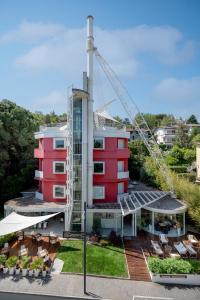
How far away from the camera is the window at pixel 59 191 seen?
1270 inches

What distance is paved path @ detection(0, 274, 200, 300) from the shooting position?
58.7ft

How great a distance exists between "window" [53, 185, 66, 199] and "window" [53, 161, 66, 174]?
190 cm

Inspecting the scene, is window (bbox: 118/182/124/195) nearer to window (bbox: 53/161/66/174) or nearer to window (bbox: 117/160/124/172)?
window (bbox: 117/160/124/172)

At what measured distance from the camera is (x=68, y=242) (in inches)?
1040

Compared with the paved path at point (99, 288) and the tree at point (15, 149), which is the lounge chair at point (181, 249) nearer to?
the paved path at point (99, 288)

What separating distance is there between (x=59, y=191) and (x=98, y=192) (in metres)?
4.97

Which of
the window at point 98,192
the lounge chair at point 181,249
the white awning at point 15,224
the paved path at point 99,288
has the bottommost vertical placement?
the paved path at point 99,288

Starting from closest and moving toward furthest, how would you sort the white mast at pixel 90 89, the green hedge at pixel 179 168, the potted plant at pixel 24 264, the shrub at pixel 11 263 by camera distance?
the potted plant at pixel 24 264, the shrub at pixel 11 263, the white mast at pixel 90 89, the green hedge at pixel 179 168

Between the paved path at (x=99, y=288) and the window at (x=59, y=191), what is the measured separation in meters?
13.1

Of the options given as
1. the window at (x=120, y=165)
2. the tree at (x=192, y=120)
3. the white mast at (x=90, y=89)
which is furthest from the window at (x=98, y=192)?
the tree at (x=192, y=120)

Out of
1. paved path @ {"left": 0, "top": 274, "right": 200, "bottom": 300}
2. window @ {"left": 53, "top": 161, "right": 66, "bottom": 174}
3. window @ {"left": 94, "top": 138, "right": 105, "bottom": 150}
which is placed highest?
window @ {"left": 94, "top": 138, "right": 105, "bottom": 150}

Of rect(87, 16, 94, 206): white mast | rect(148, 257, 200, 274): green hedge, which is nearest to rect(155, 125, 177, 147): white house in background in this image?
rect(87, 16, 94, 206): white mast

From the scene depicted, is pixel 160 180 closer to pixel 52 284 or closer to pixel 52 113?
pixel 52 284

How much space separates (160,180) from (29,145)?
21.9m
